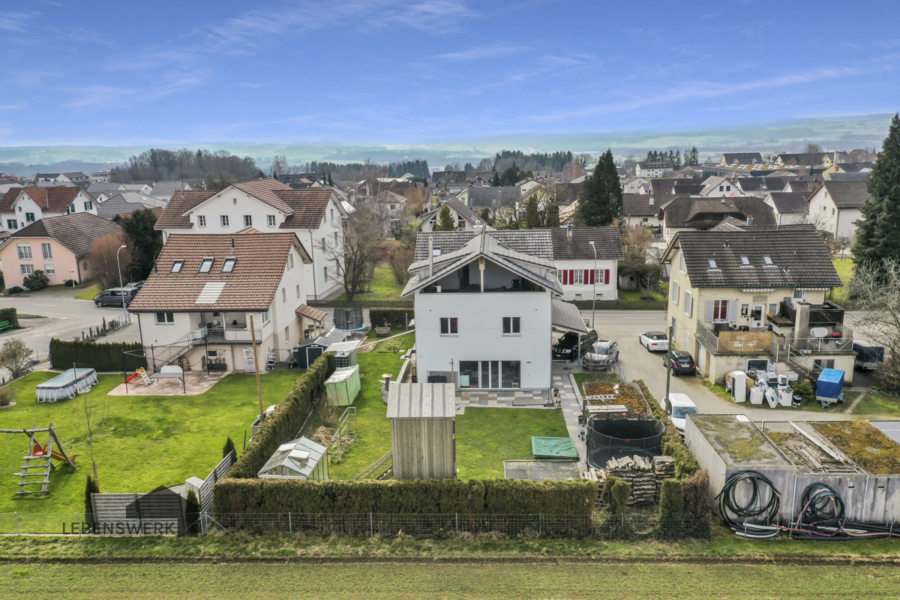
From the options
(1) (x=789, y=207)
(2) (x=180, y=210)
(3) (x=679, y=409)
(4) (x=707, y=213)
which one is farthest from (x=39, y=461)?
(1) (x=789, y=207)

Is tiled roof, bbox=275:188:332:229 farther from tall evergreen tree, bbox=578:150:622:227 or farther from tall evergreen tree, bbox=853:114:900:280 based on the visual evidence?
tall evergreen tree, bbox=853:114:900:280

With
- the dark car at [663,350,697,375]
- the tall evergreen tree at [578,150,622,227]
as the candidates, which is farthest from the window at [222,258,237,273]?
the tall evergreen tree at [578,150,622,227]

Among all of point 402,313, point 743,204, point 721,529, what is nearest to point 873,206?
point 743,204

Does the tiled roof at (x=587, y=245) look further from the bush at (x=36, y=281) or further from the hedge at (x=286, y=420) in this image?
the bush at (x=36, y=281)

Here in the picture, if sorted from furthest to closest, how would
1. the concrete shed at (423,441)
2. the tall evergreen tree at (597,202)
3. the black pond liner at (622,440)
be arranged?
the tall evergreen tree at (597,202) < the black pond liner at (622,440) < the concrete shed at (423,441)

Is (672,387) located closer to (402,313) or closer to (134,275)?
(402,313)

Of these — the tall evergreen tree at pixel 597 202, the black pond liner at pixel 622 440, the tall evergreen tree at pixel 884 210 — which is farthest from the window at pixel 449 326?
the tall evergreen tree at pixel 597 202
